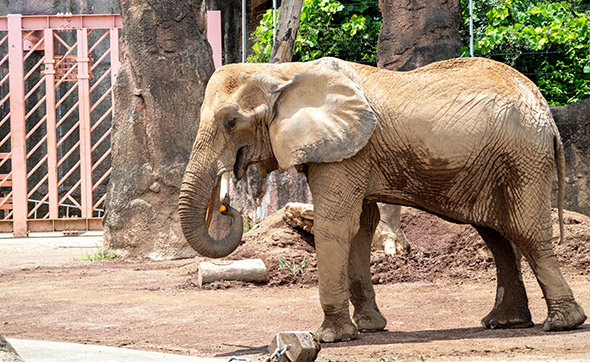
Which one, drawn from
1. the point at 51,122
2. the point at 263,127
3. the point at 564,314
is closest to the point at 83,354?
the point at 263,127

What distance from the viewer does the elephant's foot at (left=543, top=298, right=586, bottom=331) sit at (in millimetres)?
6309

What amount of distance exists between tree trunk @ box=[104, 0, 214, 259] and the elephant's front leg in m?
6.81

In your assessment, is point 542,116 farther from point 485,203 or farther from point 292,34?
point 292,34

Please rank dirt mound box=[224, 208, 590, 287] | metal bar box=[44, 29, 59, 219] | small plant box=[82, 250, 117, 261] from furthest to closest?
1. metal bar box=[44, 29, 59, 219]
2. small plant box=[82, 250, 117, 261]
3. dirt mound box=[224, 208, 590, 287]

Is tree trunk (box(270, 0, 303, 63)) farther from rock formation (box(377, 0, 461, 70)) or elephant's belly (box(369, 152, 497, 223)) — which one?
elephant's belly (box(369, 152, 497, 223))

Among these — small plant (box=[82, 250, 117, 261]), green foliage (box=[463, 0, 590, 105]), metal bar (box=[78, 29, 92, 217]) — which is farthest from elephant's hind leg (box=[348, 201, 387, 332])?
metal bar (box=[78, 29, 92, 217])

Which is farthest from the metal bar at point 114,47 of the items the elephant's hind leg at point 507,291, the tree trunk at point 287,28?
the elephant's hind leg at point 507,291

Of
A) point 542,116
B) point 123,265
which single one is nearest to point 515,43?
point 123,265

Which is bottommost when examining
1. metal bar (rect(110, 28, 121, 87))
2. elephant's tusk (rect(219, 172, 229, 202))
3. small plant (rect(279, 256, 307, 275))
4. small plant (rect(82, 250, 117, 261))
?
small plant (rect(82, 250, 117, 261))

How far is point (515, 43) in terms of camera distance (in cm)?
1467

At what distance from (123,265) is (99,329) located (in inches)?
195

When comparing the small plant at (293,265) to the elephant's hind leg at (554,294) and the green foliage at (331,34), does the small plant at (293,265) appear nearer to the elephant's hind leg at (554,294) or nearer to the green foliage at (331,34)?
the elephant's hind leg at (554,294)

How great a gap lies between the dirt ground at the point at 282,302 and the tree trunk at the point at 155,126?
509 millimetres

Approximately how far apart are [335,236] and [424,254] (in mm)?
4613
